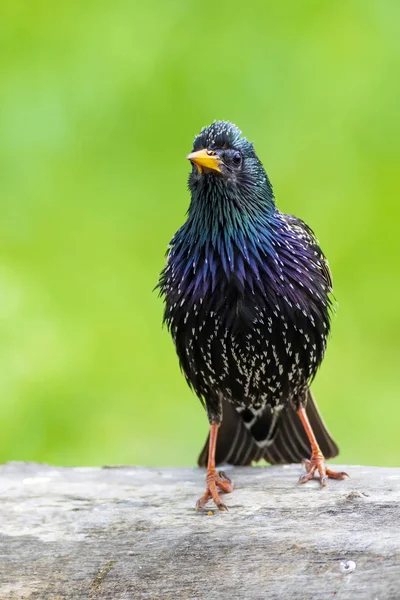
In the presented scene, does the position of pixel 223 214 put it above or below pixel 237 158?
below

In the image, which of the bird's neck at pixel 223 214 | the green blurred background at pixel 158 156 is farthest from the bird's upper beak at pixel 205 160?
the green blurred background at pixel 158 156

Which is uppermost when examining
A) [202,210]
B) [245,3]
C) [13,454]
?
[245,3]

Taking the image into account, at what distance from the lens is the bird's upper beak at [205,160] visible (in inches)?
161

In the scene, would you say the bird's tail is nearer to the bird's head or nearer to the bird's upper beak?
the bird's head

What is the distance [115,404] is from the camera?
7.11 m

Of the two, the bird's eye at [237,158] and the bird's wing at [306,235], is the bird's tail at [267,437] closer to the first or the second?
the bird's wing at [306,235]

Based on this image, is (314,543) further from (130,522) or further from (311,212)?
(311,212)

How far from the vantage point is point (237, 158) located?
168 inches

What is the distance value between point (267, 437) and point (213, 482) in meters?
0.80

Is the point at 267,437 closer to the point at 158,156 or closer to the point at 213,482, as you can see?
the point at 213,482

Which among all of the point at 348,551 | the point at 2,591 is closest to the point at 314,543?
the point at 348,551

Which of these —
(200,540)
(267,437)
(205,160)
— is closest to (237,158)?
(205,160)

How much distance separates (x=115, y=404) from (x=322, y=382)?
1.58 m

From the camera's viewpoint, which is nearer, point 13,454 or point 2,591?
point 2,591
